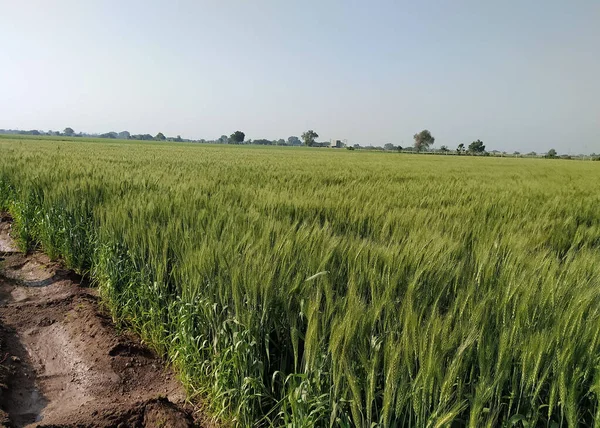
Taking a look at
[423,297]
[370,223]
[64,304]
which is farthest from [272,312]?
[64,304]

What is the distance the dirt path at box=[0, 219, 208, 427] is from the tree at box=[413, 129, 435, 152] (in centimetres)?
12620

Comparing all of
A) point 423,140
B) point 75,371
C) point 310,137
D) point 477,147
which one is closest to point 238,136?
point 310,137

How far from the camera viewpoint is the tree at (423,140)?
120m

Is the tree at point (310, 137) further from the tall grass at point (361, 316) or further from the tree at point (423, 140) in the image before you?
the tall grass at point (361, 316)

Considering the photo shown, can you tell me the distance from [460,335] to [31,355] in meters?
3.14

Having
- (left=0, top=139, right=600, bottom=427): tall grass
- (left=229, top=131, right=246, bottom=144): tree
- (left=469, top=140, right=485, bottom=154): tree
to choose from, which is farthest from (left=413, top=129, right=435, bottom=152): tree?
(left=0, top=139, right=600, bottom=427): tall grass

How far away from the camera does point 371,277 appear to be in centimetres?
186

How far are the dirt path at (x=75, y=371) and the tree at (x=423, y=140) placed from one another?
126195 millimetres

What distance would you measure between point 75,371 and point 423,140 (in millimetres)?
127333

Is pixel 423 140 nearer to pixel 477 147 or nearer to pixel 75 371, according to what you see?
pixel 477 147

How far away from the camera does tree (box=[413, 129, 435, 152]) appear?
4712 inches

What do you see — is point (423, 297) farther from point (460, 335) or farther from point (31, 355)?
point (31, 355)

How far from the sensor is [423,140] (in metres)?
120

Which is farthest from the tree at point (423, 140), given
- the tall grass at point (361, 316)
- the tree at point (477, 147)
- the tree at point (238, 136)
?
the tall grass at point (361, 316)
